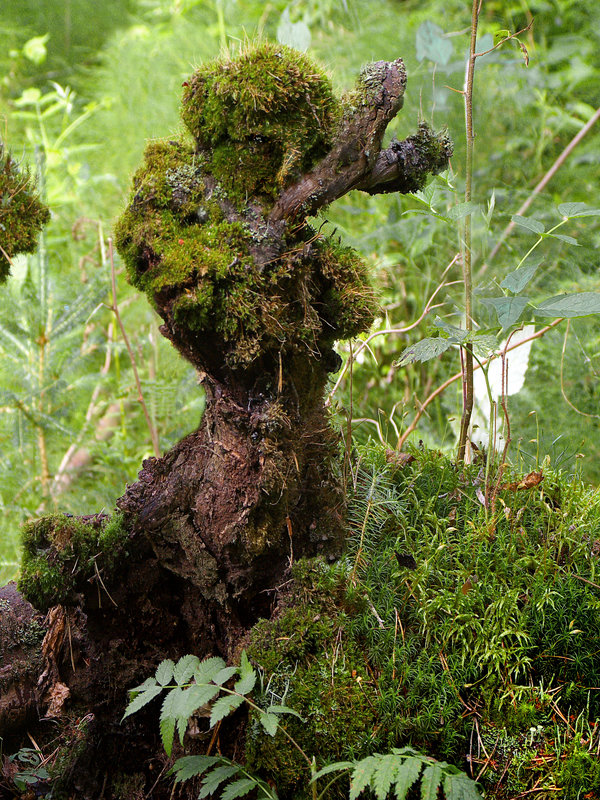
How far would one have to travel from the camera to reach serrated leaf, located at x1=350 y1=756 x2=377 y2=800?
3.36ft

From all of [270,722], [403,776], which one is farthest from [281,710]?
[403,776]

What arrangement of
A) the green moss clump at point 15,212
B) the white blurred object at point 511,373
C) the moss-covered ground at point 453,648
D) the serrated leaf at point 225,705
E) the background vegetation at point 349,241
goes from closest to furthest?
the serrated leaf at point 225,705
the moss-covered ground at point 453,648
the green moss clump at point 15,212
the white blurred object at point 511,373
the background vegetation at point 349,241

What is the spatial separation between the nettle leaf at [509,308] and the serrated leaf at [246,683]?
803mm

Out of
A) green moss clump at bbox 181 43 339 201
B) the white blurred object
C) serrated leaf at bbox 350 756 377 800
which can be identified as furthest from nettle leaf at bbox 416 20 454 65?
serrated leaf at bbox 350 756 377 800

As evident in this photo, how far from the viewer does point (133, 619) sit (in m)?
1.51

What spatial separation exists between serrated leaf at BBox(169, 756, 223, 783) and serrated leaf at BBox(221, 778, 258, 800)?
7cm

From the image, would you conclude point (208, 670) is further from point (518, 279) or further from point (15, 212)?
point (15, 212)

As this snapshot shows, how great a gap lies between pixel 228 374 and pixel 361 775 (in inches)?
29.5

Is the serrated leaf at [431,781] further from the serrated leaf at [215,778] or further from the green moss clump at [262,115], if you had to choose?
the green moss clump at [262,115]

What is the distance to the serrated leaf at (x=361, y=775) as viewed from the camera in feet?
3.36

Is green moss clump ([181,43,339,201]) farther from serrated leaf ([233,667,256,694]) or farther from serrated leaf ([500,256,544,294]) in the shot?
serrated leaf ([233,667,256,694])

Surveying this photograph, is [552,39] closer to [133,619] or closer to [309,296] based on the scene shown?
[309,296]

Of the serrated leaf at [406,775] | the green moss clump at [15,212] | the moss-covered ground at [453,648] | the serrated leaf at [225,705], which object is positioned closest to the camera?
the serrated leaf at [406,775]

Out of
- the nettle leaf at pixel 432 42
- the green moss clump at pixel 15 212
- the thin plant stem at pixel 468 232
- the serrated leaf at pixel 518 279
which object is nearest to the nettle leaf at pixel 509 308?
the serrated leaf at pixel 518 279
